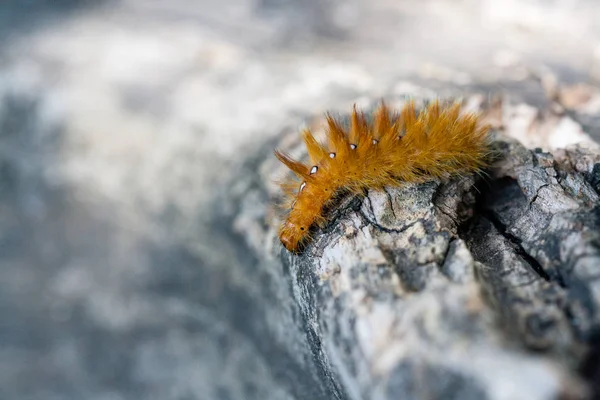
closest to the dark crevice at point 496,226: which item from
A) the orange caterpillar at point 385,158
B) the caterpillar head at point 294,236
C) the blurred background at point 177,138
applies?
the orange caterpillar at point 385,158

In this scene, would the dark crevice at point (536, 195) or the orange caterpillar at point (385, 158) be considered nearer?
the dark crevice at point (536, 195)

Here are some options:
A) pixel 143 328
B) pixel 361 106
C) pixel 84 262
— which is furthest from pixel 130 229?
pixel 361 106

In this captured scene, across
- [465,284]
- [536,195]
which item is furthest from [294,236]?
[536,195]

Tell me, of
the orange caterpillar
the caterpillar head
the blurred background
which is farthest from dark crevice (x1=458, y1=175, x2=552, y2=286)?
the blurred background

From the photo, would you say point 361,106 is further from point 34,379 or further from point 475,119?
point 34,379

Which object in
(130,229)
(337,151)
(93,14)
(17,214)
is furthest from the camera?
(93,14)

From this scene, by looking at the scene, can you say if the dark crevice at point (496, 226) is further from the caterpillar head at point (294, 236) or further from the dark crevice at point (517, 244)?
the caterpillar head at point (294, 236)
